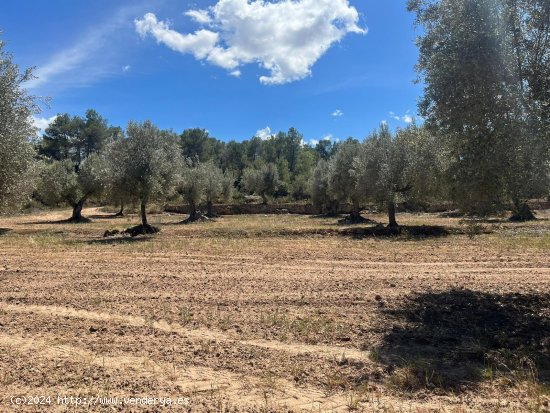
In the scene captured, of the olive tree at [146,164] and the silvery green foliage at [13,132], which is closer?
the silvery green foliage at [13,132]

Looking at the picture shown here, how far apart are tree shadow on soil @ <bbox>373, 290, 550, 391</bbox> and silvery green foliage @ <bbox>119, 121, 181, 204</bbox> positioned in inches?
875

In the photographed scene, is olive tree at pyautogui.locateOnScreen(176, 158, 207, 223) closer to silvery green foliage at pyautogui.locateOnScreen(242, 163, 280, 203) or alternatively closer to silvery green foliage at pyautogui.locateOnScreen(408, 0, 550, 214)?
silvery green foliage at pyautogui.locateOnScreen(242, 163, 280, 203)

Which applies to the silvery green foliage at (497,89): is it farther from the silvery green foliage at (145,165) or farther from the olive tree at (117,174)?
the olive tree at (117,174)

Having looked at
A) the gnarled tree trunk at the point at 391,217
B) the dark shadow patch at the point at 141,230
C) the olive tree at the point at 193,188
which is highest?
the olive tree at the point at 193,188

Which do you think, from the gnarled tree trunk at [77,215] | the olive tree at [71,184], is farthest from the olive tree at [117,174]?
the gnarled tree trunk at [77,215]

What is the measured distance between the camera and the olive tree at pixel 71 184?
4941cm

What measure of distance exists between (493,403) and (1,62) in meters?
17.0

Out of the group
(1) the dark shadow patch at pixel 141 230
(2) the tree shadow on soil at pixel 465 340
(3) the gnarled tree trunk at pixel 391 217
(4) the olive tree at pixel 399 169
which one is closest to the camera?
(2) the tree shadow on soil at pixel 465 340

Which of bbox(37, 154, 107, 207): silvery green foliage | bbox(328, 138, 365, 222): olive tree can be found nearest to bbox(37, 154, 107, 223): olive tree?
bbox(37, 154, 107, 207): silvery green foliage

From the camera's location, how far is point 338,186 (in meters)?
46.4

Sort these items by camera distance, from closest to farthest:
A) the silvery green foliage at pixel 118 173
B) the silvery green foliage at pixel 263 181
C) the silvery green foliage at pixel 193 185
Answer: the silvery green foliage at pixel 118 173 → the silvery green foliage at pixel 193 185 → the silvery green foliage at pixel 263 181

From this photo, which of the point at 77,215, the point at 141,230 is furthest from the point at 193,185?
the point at 141,230

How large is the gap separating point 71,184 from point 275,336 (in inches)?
1970

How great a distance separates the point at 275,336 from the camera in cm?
763
